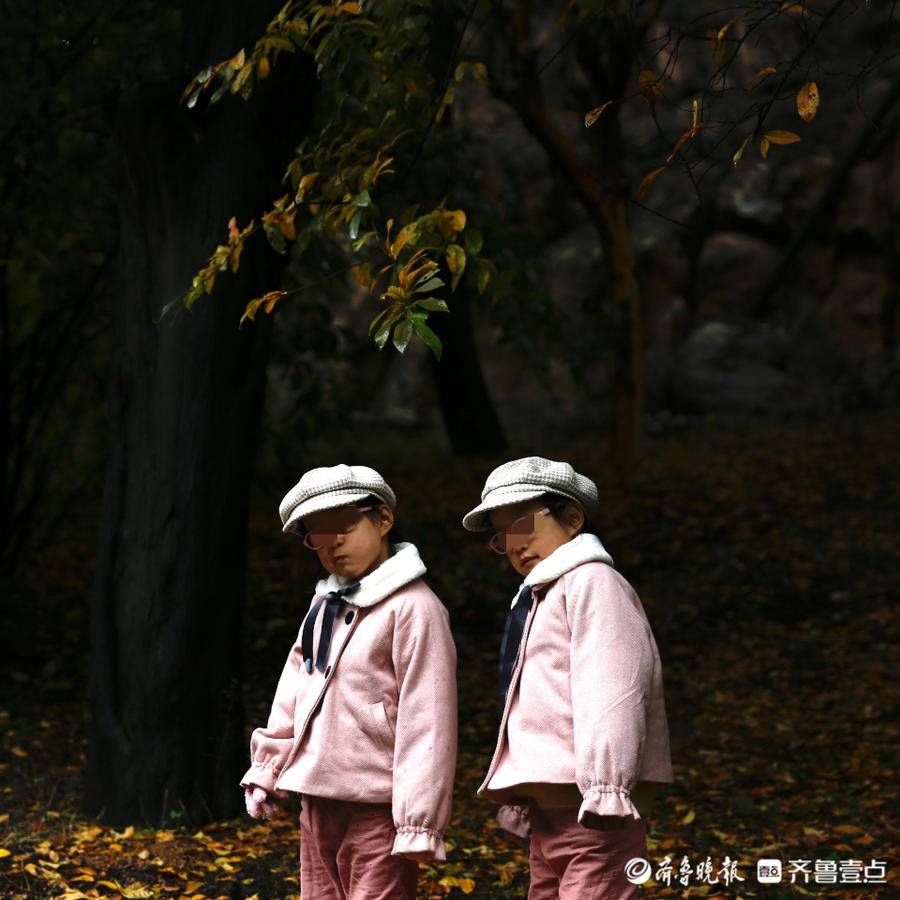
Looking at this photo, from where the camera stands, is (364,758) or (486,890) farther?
(486,890)

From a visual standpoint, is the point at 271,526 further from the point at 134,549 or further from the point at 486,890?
the point at 486,890

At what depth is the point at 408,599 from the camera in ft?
11.4

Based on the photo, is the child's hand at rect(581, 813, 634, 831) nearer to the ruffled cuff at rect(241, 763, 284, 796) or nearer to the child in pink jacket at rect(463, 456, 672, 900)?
the child in pink jacket at rect(463, 456, 672, 900)

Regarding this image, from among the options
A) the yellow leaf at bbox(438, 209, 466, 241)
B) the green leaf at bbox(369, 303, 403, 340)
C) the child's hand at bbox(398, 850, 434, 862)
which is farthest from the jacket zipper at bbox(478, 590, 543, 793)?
the yellow leaf at bbox(438, 209, 466, 241)

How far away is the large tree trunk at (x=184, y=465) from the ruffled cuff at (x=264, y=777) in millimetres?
2200

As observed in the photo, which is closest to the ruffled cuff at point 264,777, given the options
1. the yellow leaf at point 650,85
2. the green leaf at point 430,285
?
the green leaf at point 430,285

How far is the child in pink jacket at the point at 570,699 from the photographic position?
3121 mm

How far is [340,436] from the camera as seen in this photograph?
14.7 meters

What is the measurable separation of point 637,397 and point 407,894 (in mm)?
8697

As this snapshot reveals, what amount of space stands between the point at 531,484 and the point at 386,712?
702mm

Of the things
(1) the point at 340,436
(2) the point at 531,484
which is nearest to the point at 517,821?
(2) the point at 531,484

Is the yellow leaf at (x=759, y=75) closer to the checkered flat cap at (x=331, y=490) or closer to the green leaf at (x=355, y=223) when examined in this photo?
the green leaf at (x=355, y=223)

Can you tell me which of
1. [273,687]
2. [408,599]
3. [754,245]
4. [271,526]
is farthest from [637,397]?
[408,599]

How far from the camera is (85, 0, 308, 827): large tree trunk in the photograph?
18.8 feet
